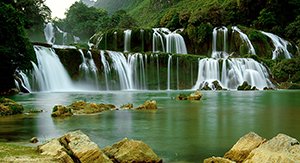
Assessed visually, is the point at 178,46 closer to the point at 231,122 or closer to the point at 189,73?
the point at 189,73

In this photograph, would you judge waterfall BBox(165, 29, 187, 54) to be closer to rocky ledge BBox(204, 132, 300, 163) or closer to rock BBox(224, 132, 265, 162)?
rock BBox(224, 132, 265, 162)

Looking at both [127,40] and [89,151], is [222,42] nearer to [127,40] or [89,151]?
[127,40]

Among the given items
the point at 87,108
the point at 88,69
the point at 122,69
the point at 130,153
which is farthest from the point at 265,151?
the point at 122,69

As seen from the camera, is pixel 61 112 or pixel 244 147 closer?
pixel 244 147

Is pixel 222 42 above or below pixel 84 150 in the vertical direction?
above

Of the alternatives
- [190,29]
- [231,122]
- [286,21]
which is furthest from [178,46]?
[231,122]

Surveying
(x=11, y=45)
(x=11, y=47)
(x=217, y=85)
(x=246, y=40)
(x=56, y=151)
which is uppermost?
(x=246, y=40)

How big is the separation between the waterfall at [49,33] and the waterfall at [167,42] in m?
28.1

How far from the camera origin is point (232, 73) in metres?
44.2

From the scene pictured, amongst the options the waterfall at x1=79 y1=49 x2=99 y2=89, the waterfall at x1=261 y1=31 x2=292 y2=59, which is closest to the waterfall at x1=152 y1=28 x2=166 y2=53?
the waterfall at x1=79 y1=49 x2=99 y2=89

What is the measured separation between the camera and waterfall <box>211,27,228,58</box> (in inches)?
2247

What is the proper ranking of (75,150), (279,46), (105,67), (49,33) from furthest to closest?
(49,33) → (279,46) → (105,67) → (75,150)

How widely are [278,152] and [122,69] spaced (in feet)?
121

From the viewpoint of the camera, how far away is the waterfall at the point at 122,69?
42.4 m
